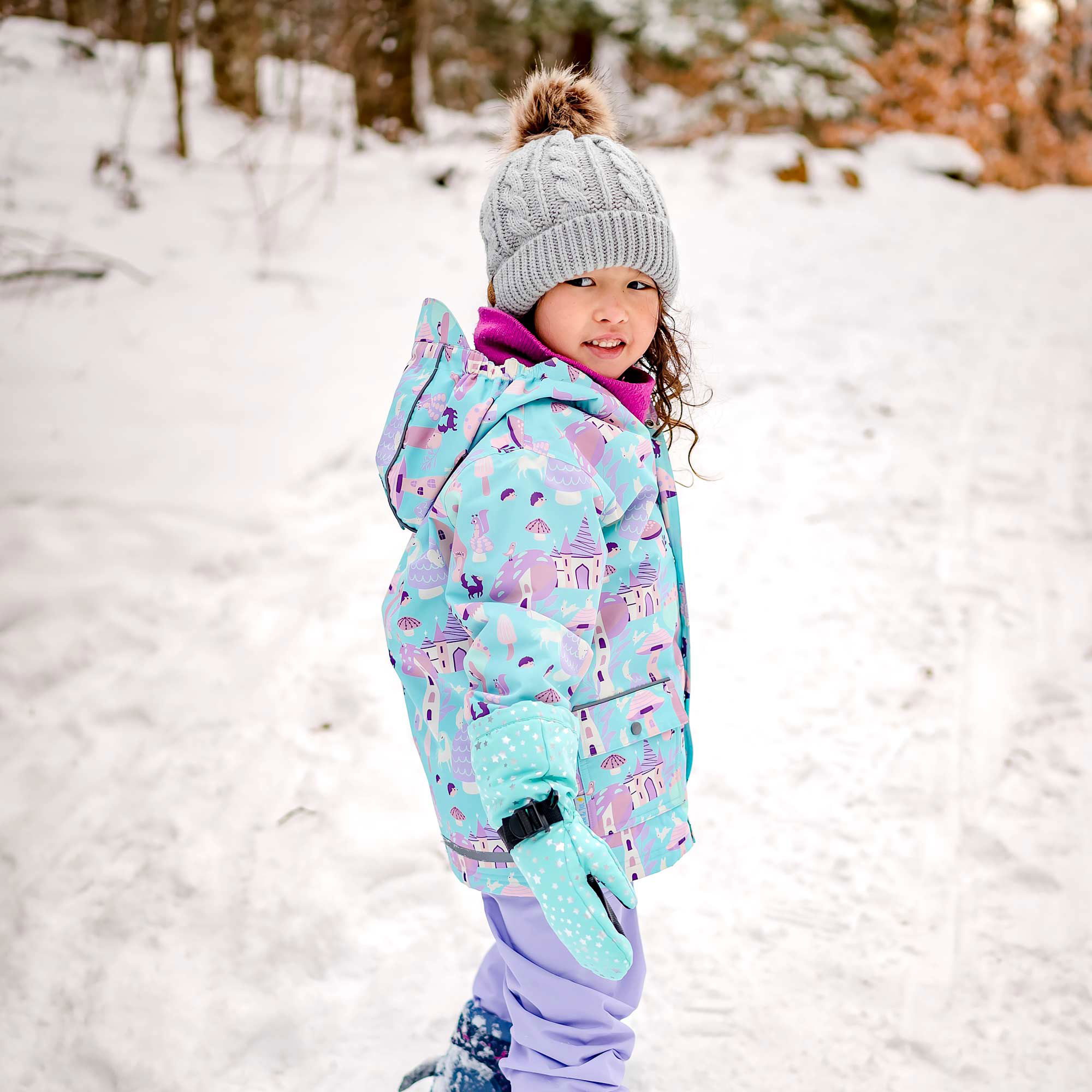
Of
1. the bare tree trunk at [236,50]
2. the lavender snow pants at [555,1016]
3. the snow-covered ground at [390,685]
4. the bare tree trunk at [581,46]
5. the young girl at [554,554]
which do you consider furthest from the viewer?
the bare tree trunk at [581,46]

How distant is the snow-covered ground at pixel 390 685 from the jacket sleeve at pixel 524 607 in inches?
27.1

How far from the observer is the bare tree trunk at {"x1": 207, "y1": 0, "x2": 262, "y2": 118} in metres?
7.06

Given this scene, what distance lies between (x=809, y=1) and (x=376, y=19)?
571cm

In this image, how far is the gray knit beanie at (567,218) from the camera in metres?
1.44

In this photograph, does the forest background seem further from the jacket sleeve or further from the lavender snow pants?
the lavender snow pants

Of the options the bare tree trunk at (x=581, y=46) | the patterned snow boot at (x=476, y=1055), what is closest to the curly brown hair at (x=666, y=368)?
the patterned snow boot at (x=476, y=1055)

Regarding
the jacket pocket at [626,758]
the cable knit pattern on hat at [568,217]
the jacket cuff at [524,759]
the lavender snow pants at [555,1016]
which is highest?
the cable knit pattern on hat at [568,217]

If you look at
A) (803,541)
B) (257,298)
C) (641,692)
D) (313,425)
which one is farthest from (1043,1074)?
(257,298)

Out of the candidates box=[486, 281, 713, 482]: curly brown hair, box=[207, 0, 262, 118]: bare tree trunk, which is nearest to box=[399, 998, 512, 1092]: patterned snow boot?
box=[486, 281, 713, 482]: curly brown hair

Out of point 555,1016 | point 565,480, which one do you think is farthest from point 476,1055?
point 565,480

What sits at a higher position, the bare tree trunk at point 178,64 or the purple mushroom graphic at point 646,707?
the bare tree trunk at point 178,64

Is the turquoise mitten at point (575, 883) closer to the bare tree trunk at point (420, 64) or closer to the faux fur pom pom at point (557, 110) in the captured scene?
the faux fur pom pom at point (557, 110)

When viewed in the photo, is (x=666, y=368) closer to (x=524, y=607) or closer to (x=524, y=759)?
(x=524, y=607)

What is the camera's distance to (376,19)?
690 centimetres
